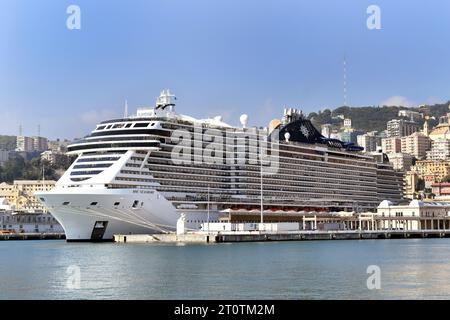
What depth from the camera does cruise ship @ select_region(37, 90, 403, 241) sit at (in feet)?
182

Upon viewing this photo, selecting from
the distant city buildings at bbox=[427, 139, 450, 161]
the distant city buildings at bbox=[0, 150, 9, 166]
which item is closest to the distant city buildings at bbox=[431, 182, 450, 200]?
the distant city buildings at bbox=[427, 139, 450, 161]

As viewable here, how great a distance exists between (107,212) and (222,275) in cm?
2604

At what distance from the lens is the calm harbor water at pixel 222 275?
2505cm

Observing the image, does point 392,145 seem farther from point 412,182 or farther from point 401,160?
point 412,182

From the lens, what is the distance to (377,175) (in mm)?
91688

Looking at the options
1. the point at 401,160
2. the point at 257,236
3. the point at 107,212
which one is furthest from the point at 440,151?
the point at 107,212

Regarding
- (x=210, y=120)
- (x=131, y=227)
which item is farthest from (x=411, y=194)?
(x=131, y=227)

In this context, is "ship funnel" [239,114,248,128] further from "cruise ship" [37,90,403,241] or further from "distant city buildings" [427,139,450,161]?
"distant city buildings" [427,139,450,161]

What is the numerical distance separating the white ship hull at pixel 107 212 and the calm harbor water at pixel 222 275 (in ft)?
30.4

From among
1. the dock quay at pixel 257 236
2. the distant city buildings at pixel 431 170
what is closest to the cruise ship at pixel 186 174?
the dock quay at pixel 257 236

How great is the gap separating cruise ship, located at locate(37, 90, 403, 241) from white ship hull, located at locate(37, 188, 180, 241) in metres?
0.08

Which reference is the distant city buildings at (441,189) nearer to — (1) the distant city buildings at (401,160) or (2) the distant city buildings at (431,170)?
(2) the distant city buildings at (431,170)

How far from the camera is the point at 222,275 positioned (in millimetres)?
30250
